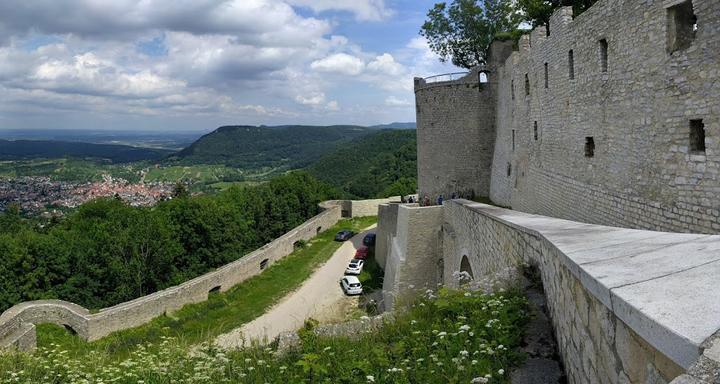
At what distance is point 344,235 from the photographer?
36.6 metres

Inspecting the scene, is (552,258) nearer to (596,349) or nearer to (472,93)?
(596,349)

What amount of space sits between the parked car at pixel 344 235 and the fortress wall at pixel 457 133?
1383cm

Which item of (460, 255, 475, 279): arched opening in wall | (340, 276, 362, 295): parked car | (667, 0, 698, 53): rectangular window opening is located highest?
(667, 0, 698, 53): rectangular window opening

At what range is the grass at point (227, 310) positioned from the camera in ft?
64.2

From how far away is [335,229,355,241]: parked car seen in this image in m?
36.3

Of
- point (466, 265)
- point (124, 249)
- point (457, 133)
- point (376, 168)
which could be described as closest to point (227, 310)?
point (124, 249)

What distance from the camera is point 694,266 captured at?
→ 3.43 m

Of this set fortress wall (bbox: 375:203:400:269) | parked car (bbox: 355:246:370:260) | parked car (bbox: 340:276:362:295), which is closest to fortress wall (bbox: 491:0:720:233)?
fortress wall (bbox: 375:203:400:269)

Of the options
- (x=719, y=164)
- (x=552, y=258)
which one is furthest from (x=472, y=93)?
(x=552, y=258)

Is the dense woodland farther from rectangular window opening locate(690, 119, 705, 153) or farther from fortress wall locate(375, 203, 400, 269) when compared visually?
rectangular window opening locate(690, 119, 705, 153)

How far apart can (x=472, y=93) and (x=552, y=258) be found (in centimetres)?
1802

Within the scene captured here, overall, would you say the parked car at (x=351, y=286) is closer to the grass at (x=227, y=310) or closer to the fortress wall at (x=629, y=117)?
the grass at (x=227, y=310)

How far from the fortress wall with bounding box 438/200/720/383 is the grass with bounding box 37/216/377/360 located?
1410cm

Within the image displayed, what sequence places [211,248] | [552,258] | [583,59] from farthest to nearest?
[211,248], [583,59], [552,258]
